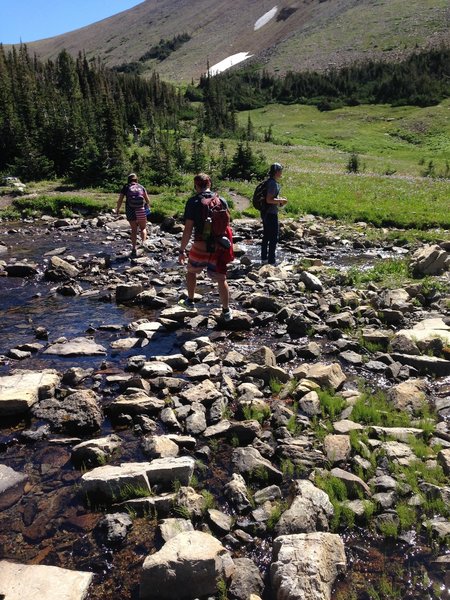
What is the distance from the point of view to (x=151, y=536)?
4.68 m

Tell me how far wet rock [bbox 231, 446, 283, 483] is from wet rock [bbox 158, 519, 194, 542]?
3.32ft

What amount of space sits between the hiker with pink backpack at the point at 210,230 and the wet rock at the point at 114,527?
18.5ft

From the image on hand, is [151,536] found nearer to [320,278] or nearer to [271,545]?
[271,545]

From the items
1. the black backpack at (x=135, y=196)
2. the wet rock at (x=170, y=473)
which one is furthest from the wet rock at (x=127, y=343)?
the black backpack at (x=135, y=196)

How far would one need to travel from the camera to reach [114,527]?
15.4 ft

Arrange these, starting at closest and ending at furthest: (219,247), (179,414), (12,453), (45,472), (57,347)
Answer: (45,472)
(12,453)
(179,414)
(57,347)
(219,247)

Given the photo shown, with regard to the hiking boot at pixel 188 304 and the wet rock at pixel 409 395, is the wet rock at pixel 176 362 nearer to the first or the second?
the hiking boot at pixel 188 304

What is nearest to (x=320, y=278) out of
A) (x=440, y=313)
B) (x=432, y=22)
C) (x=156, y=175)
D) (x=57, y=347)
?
(x=440, y=313)

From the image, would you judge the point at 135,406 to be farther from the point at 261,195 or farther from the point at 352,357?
the point at 261,195

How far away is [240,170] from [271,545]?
1151 inches

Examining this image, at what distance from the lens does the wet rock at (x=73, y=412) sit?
645 cm

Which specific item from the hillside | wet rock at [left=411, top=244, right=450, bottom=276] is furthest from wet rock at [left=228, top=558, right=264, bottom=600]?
the hillside

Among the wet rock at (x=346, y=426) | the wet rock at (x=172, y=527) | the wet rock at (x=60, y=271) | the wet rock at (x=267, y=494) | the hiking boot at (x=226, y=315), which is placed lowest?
the wet rock at (x=267, y=494)

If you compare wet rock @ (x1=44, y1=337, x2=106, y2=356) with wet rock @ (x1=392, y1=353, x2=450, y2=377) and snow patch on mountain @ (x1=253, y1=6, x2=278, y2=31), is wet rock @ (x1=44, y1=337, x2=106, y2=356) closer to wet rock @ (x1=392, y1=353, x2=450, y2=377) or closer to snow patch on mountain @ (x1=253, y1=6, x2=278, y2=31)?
wet rock @ (x1=392, y1=353, x2=450, y2=377)
